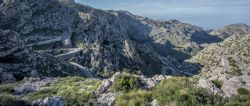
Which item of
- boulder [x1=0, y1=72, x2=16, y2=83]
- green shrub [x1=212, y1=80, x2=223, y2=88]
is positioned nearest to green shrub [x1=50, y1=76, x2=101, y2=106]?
green shrub [x1=212, y1=80, x2=223, y2=88]

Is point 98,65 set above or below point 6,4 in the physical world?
below

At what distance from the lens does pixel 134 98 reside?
91.4 ft

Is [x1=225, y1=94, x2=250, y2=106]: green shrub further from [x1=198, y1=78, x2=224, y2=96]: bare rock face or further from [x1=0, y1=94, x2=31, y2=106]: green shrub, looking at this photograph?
[x1=0, y1=94, x2=31, y2=106]: green shrub

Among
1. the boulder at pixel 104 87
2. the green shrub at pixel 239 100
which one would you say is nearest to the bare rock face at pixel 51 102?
the boulder at pixel 104 87

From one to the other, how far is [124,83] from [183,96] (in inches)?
226

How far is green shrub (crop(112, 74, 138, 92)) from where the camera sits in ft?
101

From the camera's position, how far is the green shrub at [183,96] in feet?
85.8

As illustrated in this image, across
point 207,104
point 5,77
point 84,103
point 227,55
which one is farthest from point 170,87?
point 227,55

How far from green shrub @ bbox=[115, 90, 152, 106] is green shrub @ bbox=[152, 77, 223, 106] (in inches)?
20.5

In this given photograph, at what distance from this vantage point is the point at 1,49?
79375 mm

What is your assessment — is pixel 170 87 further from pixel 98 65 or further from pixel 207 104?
pixel 98 65

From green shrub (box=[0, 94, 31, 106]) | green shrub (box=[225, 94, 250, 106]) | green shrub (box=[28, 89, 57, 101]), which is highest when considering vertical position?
green shrub (box=[0, 94, 31, 106])

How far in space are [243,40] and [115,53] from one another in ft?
140

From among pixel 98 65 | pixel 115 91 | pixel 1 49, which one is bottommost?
pixel 98 65
